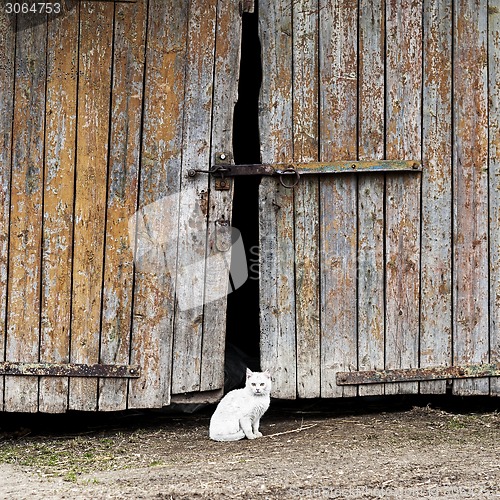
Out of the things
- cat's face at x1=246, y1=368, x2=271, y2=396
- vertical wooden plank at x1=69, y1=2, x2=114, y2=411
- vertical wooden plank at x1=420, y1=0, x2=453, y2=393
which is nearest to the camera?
cat's face at x1=246, y1=368, x2=271, y2=396

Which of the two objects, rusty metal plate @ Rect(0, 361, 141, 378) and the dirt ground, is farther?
rusty metal plate @ Rect(0, 361, 141, 378)

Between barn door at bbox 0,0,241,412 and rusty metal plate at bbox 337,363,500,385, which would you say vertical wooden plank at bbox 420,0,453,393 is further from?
barn door at bbox 0,0,241,412

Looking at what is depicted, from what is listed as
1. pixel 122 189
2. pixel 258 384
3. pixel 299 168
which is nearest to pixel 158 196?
pixel 122 189

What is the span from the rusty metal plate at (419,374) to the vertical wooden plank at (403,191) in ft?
0.15

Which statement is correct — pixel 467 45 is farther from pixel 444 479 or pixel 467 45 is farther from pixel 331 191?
pixel 444 479

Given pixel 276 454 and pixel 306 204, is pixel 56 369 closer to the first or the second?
pixel 276 454

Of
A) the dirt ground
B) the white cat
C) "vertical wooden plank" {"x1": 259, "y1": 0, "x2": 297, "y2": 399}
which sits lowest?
the dirt ground

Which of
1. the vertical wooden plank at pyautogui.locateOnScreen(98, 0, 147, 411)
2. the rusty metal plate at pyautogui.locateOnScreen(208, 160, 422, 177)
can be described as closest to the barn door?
the vertical wooden plank at pyautogui.locateOnScreen(98, 0, 147, 411)

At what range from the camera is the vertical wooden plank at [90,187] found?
4.66 m

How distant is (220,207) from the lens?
15.6ft

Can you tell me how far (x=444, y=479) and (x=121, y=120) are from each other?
2389mm

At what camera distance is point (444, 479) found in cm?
378

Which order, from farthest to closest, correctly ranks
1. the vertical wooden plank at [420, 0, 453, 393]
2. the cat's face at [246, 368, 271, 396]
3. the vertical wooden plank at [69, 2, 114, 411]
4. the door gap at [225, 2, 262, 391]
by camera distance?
the door gap at [225, 2, 262, 391] < the vertical wooden plank at [420, 0, 453, 393] < the vertical wooden plank at [69, 2, 114, 411] < the cat's face at [246, 368, 271, 396]

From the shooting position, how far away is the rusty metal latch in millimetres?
4727
